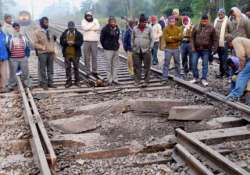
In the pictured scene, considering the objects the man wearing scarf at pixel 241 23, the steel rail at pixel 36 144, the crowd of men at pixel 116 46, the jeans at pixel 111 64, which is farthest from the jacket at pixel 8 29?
the man wearing scarf at pixel 241 23

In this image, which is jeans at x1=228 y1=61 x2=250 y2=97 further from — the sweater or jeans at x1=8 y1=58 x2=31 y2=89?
the sweater

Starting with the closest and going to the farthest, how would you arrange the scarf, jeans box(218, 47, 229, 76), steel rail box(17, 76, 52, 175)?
steel rail box(17, 76, 52, 175)
the scarf
jeans box(218, 47, 229, 76)

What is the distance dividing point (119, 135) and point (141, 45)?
15.2 ft

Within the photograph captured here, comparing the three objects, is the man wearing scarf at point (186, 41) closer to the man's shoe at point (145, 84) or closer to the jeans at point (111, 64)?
the man's shoe at point (145, 84)

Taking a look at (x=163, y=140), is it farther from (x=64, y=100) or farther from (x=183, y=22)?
(x=183, y=22)

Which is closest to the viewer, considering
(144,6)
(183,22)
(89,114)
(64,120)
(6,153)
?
(6,153)

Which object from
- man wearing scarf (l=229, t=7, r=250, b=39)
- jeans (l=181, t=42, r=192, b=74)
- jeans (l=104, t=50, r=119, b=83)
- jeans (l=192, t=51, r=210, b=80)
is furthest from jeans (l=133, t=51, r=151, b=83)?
man wearing scarf (l=229, t=7, r=250, b=39)

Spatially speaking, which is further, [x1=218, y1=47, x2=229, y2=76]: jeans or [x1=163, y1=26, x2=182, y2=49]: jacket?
[x1=218, y1=47, x2=229, y2=76]: jeans

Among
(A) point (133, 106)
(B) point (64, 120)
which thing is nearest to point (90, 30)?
(A) point (133, 106)

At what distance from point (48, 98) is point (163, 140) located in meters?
4.47

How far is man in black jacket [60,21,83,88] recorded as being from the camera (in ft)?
37.9

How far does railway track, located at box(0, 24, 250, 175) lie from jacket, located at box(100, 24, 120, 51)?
A: 1414mm

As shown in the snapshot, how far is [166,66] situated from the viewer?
468 inches

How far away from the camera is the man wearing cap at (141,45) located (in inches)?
450
